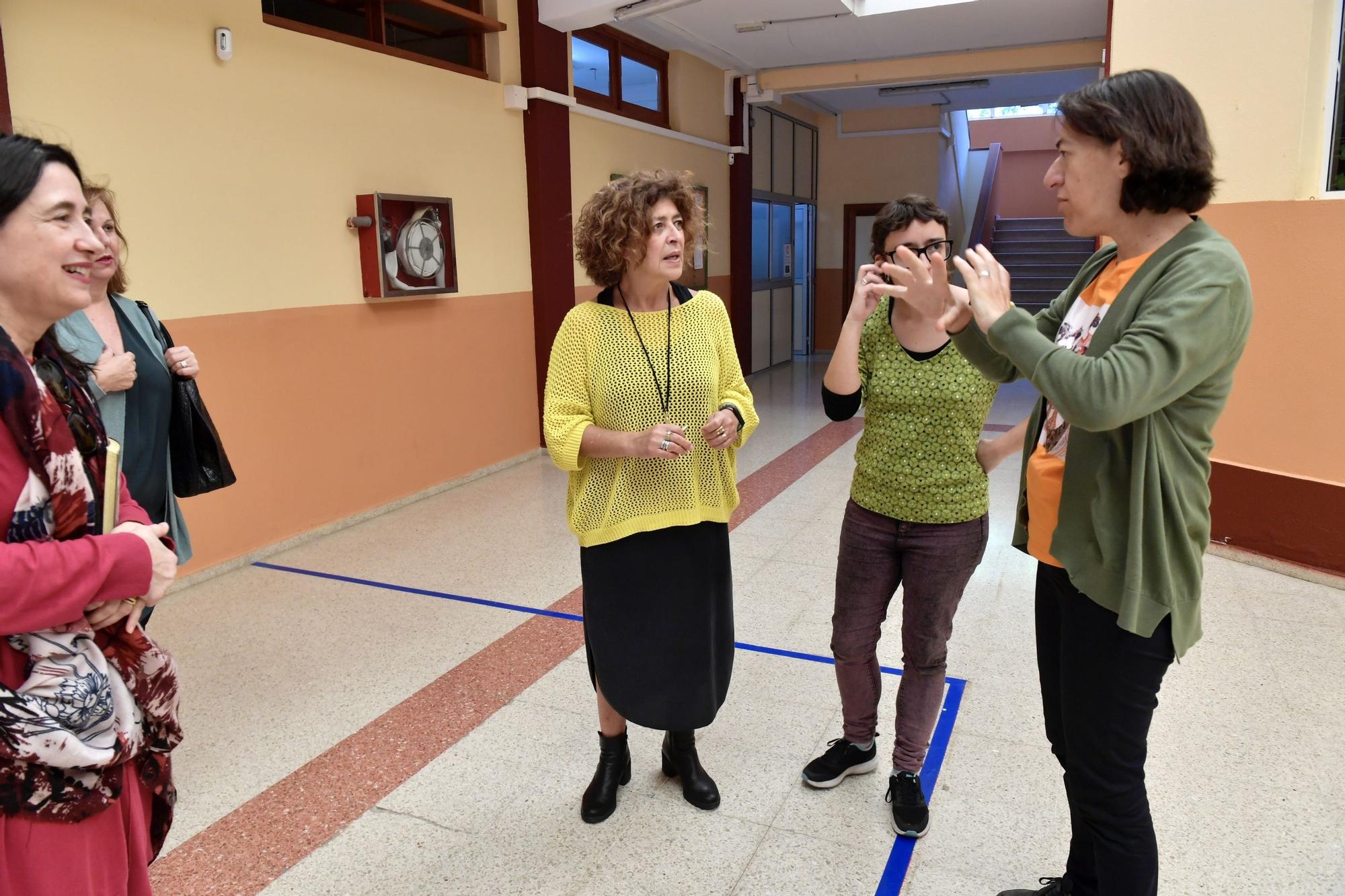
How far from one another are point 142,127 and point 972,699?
3.86m

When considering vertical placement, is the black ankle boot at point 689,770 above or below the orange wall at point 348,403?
below

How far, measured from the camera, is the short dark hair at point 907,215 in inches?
81.4

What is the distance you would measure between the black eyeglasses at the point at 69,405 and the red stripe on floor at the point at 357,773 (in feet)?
4.21

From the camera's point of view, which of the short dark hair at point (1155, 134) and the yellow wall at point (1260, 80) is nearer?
the short dark hair at point (1155, 134)

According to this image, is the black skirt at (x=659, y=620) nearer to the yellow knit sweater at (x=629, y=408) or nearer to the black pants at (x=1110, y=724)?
the yellow knit sweater at (x=629, y=408)

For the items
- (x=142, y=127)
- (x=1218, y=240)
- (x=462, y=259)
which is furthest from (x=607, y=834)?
(x=462, y=259)

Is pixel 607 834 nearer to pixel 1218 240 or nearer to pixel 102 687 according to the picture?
pixel 102 687

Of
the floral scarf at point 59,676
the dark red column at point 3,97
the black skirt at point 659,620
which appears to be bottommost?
the black skirt at point 659,620

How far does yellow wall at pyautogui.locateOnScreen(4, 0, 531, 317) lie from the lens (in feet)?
11.3

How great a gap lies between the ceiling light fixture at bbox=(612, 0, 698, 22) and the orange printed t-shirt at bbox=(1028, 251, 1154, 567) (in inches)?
188

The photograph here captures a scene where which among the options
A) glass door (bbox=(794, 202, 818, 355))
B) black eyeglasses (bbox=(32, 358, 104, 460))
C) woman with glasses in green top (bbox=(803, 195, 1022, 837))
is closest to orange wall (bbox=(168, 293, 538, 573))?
black eyeglasses (bbox=(32, 358, 104, 460))

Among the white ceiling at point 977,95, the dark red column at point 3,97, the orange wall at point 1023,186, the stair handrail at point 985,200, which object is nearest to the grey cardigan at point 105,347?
the dark red column at point 3,97

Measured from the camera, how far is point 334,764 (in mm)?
2529

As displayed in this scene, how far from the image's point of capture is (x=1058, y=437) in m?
1.57
